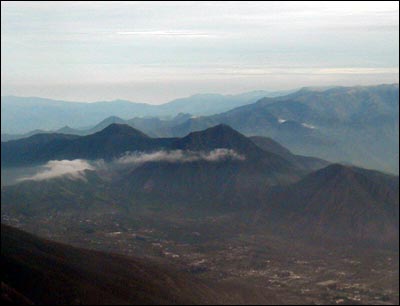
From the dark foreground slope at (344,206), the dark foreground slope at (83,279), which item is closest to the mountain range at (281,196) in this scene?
the dark foreground slope at (344,206)

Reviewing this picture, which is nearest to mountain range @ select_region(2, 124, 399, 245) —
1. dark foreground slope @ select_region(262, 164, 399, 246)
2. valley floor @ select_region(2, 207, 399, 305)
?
dark foreground slope @ select_region(262, 164, 399, 246)

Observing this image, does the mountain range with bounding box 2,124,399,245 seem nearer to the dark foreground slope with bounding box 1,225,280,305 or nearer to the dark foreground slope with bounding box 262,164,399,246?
the dark foreground slope with bounding box 262,164,399,246

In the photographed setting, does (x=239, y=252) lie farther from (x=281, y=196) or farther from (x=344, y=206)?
(x=281, y=196)

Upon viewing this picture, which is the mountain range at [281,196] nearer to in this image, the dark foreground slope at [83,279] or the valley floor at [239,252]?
the valley floor at [239,252]

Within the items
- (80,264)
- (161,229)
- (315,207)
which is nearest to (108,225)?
(161,229)

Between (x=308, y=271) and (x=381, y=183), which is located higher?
(x=381, y=183)

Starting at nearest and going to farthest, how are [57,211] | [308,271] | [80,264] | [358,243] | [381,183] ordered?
[80,264]
[308,271]
[358,243]
[381,183]
[57,211]

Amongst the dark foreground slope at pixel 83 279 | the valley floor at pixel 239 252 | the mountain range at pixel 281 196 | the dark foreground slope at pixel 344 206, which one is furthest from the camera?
the mountain range at pixel 281 196

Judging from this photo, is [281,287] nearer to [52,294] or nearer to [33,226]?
[52,294]
